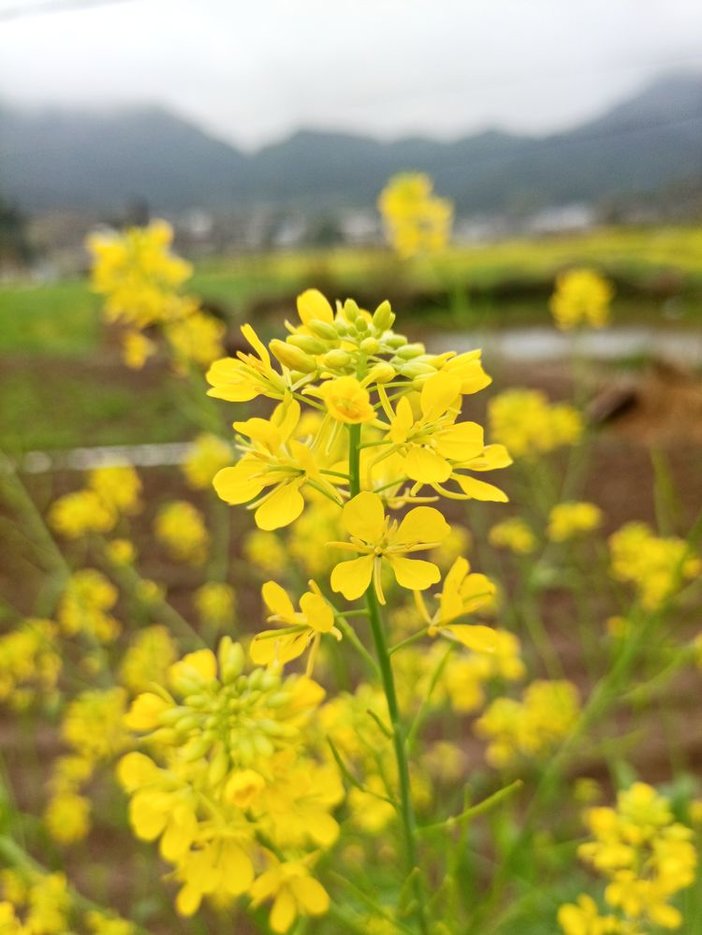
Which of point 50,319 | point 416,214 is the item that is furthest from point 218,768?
point 50,319

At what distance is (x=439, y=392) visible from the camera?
0.52m

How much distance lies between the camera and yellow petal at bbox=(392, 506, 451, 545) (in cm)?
52

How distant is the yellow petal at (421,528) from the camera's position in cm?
52

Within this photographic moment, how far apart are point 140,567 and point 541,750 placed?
1.92 m

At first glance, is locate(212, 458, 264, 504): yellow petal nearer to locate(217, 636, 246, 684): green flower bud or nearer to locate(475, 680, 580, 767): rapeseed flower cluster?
locate(217, 636, 246, 684): green flower bud

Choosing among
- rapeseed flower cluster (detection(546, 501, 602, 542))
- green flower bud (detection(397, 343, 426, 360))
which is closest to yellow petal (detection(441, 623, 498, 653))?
green flower bud (detection(397, 343, 426, 360))

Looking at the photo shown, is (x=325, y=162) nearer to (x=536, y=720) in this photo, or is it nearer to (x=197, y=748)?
(x=536, y=720)

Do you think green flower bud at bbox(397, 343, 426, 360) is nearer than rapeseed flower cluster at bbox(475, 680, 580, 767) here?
Yes

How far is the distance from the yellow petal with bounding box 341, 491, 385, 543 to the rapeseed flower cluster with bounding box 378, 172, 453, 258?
5.00ft

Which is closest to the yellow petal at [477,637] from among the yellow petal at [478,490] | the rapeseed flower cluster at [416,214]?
the yellow petal at [478,490]

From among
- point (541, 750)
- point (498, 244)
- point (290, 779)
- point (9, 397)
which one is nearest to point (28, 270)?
point (9, 397)

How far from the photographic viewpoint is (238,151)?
3.99 meters

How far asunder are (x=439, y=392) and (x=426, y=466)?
51 millimetres

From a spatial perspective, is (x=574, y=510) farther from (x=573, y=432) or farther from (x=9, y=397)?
(x=9, y=397)
